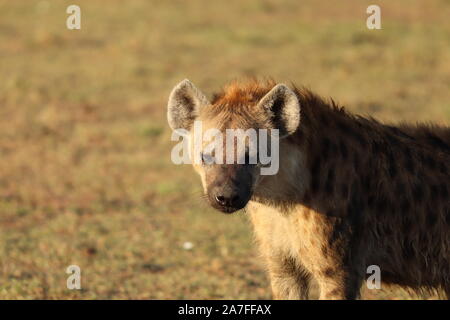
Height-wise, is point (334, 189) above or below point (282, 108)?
below

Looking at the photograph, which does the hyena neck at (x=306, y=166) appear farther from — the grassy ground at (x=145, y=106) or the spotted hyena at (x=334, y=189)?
the grassy ground at (x=145, y=106)

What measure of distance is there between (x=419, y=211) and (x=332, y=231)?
0.38 metres

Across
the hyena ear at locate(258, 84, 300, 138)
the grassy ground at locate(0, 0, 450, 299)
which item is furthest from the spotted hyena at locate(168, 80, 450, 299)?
the grassy ground at locate(0, 0, 450, 299)

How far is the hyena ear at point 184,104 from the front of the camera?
336 centimetres

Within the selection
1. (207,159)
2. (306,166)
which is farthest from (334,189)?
(207,159)

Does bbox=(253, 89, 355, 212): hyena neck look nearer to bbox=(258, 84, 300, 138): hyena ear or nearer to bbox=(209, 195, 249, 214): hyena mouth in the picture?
bbox=(258, 84, 300, 138): hyena ear

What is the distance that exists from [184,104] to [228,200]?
473 millimetres

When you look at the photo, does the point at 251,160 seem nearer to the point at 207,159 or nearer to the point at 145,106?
the point at 207,159

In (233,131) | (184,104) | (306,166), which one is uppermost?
(184,104)

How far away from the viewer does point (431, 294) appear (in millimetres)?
3656

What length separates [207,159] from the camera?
3.20 metres

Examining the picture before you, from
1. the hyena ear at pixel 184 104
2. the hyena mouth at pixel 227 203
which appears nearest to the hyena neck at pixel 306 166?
the hyena mouth at pixel 227 203
